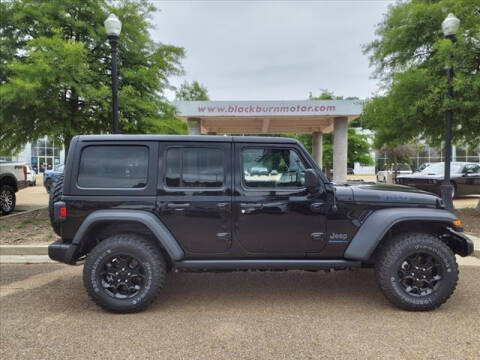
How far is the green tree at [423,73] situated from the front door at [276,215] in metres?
5.42

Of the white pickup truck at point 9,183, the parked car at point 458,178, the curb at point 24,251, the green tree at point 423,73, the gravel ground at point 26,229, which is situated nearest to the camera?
the curb at point 24,251

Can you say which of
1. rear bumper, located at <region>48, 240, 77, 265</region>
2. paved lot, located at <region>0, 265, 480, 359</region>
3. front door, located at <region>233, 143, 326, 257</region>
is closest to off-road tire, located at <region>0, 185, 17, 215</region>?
paved lot, located at <region>0, 265, 480, 359</region>

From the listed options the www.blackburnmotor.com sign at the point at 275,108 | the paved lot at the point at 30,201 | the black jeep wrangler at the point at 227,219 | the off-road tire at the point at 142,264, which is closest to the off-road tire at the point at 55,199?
the black jeep wrangler at the point at 227,219

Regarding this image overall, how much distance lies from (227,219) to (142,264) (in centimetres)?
100

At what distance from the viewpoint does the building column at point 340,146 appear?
13.6 metres

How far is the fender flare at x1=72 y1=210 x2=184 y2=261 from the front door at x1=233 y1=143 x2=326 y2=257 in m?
0.69

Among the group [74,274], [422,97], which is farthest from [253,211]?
[422,97]

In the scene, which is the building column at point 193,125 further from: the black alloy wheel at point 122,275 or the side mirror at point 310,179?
the side mirror at point 310,179

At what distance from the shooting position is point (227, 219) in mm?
3582

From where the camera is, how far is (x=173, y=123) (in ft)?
28.8

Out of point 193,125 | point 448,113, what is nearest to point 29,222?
point 193,125

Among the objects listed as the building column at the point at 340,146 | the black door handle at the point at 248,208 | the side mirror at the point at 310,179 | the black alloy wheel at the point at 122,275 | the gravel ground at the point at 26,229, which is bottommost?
the gravel ground at the point at 26,229

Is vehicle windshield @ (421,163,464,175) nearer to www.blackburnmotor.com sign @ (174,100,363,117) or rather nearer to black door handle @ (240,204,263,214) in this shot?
www.blackburnmotor.com sign @ (174,100,363,117)

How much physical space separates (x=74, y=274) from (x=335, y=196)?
3.85m
